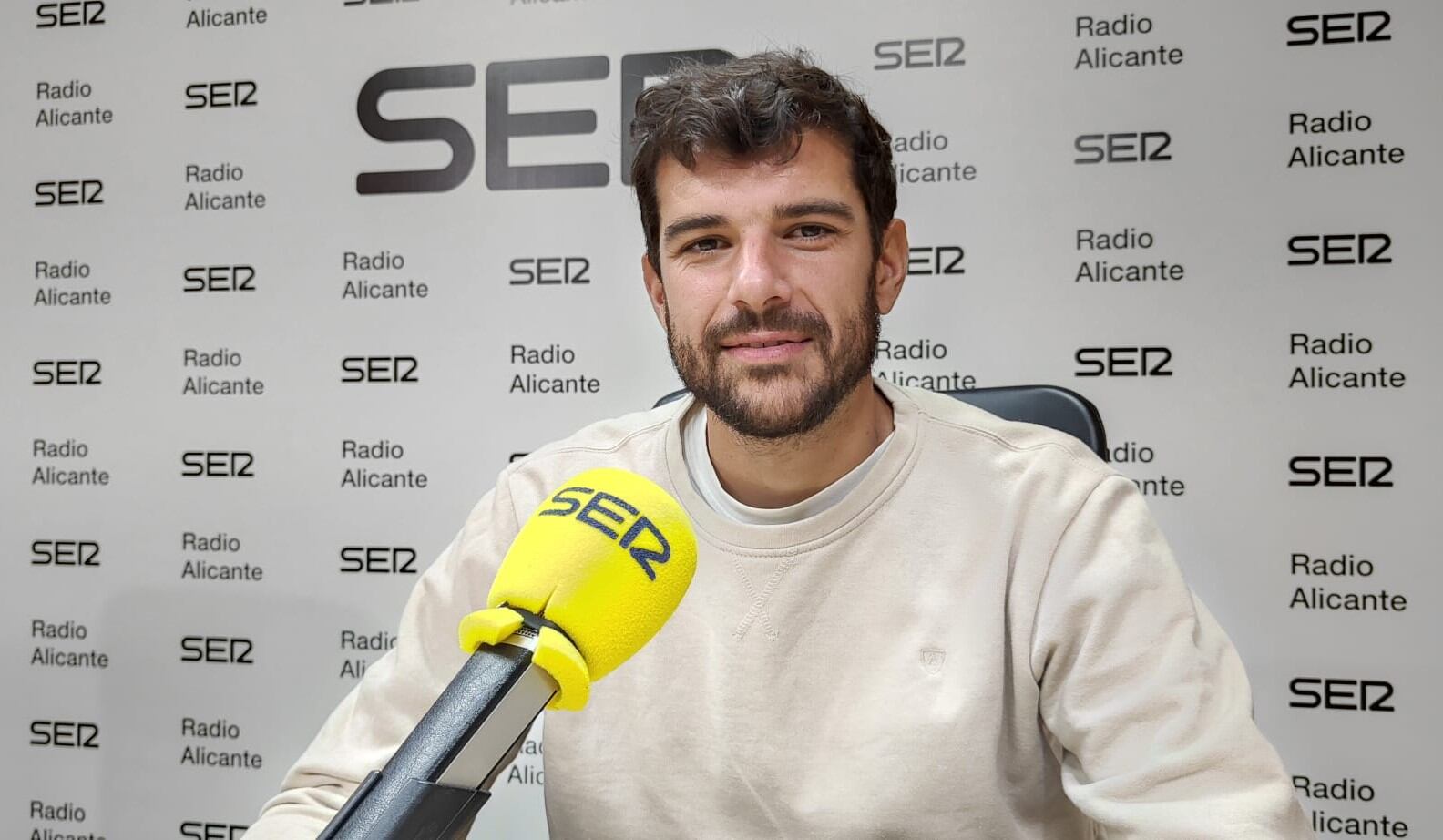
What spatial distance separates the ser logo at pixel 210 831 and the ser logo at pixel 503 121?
1.61 meters

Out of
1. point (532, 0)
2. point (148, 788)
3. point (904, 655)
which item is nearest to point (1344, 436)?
point (904, 655)

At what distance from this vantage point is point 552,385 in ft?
8.62

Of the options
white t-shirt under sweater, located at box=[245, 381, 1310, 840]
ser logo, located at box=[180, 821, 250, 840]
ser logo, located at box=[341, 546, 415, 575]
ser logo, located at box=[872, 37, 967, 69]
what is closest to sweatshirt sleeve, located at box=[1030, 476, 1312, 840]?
white t-shirt under sweater, located at box=[245, 381, 1310, 840]

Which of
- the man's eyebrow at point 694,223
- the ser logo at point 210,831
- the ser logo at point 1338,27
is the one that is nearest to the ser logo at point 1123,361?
the ser logo at point 1338,27

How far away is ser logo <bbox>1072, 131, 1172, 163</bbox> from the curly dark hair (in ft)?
3.41

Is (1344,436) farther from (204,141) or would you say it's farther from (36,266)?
(36,266)

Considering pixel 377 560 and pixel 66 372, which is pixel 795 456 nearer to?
pixel 377 560

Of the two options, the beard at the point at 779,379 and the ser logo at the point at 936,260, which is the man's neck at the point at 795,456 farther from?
the ser logo at the point at 936,260

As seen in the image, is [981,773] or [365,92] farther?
[365,92]

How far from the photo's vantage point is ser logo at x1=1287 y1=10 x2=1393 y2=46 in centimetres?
228

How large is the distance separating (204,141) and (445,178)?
26.3 inches

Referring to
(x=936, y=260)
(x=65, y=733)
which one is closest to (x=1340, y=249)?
(x=936, y=260)

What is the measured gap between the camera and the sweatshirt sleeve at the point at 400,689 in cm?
121

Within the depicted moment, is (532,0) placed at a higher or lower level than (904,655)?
higher
